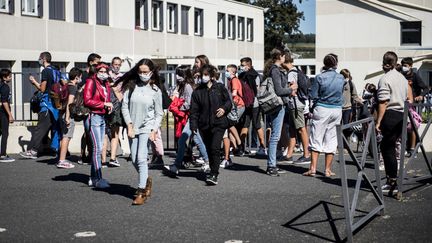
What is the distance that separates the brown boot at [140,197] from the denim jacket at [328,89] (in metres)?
3.46

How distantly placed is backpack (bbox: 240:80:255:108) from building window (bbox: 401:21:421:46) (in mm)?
34801

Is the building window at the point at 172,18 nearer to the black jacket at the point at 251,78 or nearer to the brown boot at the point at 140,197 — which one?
the black jacket at the point at 251,78

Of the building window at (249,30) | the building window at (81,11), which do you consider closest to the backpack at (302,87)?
the building window at (81,11)

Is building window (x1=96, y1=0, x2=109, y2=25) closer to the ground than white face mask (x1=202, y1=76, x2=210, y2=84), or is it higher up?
higher up

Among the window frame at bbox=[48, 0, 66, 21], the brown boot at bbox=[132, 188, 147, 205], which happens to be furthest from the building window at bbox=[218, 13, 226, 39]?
the brown boot at bbox=[132, 188, 147, 205]

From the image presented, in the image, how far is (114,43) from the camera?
42.5 metres

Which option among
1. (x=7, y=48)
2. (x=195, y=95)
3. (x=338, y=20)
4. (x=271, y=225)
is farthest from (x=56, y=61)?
(x=271, y=225)

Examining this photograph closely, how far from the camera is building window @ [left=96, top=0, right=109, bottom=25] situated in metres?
40.8

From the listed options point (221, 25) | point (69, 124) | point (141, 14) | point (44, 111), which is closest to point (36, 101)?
point (44, 111)

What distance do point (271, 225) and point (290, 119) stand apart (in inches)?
236

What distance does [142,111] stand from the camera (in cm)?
1034

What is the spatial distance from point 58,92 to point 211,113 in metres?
4.30

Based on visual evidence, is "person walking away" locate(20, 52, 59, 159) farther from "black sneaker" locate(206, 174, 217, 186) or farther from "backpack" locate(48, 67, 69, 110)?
"black sneaker" locate(206, 174, 217, 186)

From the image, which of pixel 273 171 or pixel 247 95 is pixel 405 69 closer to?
pixel 247 95
